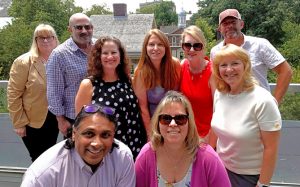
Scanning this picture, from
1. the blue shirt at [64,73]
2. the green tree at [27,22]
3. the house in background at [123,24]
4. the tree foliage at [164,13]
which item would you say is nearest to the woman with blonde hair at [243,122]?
the blue shirt at [64,73]

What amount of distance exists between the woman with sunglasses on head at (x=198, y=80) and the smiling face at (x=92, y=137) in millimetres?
1161

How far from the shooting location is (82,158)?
2324 millimetres

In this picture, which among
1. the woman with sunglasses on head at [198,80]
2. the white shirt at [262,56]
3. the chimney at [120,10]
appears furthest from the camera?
Result: the chimney at [120,10]

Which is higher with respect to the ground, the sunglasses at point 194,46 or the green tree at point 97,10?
the green tree at point 97,10

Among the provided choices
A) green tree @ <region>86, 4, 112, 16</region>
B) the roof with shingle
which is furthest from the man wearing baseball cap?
green tree @ <region>86, 4, 112, 16</region>

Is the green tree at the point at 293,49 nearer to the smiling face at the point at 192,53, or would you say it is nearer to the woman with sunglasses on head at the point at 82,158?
the smiling face at the point at 192,53

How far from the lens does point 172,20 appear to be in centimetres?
10962

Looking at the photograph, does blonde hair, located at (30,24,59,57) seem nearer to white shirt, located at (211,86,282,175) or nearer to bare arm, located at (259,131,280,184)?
white shirt, located at (211,86,282,175)

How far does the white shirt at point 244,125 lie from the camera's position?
2.51 metres

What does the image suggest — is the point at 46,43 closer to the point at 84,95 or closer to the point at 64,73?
the point at 64,73

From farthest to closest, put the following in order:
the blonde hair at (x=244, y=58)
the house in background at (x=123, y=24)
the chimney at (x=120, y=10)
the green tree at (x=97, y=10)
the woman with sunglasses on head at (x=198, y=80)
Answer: the green tree at (x=97, y=10) < the chimney at (x=120, y=10) < the house in background at (x=123, y=24) < the woman with sunglasses on head at (x=198, y=80) < the blonde hair at (x=244, y=58)

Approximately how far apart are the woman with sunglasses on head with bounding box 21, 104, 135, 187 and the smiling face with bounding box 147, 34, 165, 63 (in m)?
1.07

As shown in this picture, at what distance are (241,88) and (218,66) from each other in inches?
8.7

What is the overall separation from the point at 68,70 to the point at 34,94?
515mm
